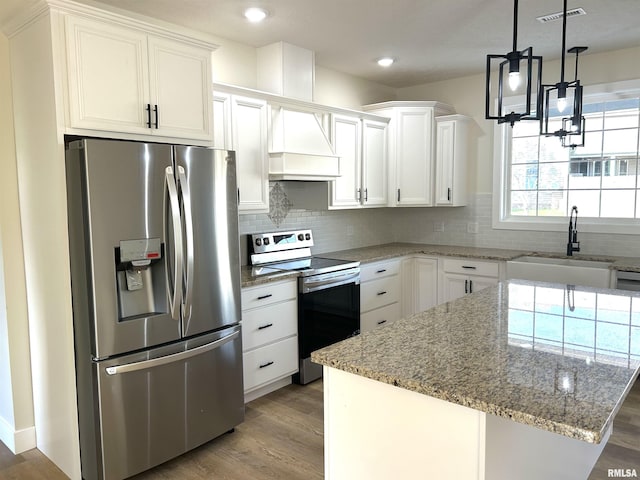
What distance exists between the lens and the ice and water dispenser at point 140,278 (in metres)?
2.33

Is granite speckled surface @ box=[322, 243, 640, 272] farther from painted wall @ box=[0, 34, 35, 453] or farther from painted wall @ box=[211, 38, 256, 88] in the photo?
painted wall @ box=[0, 34, 35, 453]

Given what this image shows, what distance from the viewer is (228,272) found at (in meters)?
2.77

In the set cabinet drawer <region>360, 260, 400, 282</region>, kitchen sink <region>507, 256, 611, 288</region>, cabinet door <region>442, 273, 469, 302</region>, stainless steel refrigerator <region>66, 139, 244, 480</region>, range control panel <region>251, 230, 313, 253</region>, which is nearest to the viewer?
stainless steel refrigerator <region>66, 139, 244, 480</region>

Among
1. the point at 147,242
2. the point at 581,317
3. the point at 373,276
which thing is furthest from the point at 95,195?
the point at 373,276

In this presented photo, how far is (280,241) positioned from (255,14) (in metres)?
1.73

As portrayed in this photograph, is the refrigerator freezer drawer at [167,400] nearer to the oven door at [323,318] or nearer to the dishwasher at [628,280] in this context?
the oven door at [323,318]

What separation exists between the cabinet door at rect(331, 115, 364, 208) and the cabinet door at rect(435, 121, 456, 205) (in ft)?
2.83

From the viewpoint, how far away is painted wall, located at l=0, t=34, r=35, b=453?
104 inches

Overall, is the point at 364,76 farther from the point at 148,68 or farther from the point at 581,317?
the point at 581,317

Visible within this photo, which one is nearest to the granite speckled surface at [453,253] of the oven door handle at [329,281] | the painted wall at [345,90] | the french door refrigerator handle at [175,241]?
the oven door handle at [329,281]

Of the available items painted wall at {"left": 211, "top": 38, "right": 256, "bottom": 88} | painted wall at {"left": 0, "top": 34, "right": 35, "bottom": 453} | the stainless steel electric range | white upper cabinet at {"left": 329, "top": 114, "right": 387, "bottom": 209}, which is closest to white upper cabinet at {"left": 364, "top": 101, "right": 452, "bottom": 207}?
white upper cabinet at {"left": 329, "top": 114, "right": 387, "bottom": 209}

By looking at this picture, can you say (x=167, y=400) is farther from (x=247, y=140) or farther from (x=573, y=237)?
(x=573, y=237)

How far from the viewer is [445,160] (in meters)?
4.76

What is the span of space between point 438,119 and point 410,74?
53cm
